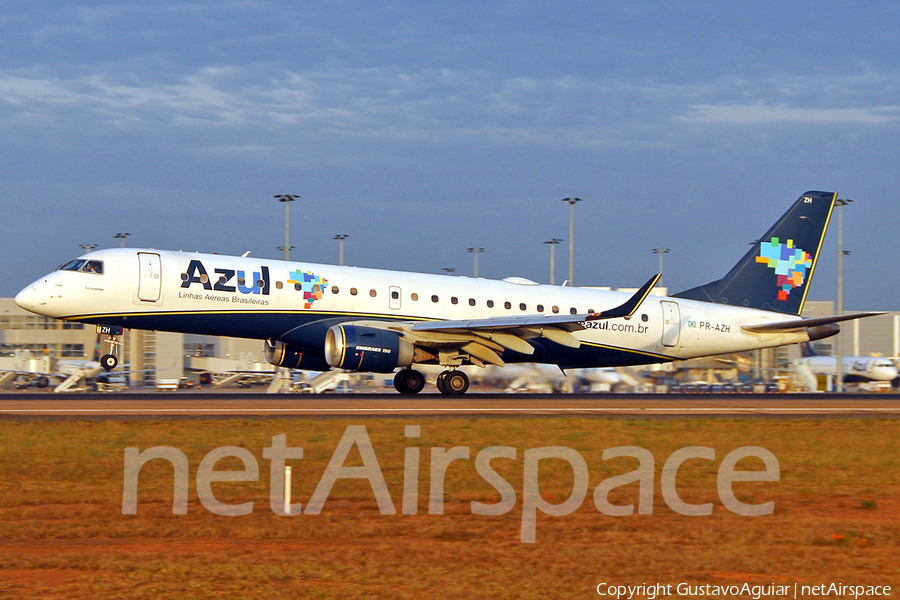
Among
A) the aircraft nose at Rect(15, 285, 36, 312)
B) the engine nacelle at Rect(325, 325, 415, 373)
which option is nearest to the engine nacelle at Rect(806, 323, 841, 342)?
the engine nacelle at Rect(325, 325, 415, 373)

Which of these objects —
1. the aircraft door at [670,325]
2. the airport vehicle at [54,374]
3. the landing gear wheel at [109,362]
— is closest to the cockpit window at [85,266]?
the landing gear wheel at [109,362]

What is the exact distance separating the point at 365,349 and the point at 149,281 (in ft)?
22.6

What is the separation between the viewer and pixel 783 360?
63.5 m

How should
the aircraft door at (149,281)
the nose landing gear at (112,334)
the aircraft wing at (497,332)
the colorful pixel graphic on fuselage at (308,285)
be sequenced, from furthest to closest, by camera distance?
1. the colorful pixel graphic on fuselage at (308,285)
2. the aircraft wing at (497,332)
3. the nose landing gear at (112,334)
4. the aircraft door at (149,281)

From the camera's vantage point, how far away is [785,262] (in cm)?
3612

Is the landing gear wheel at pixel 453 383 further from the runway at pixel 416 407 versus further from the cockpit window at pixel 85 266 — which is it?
the cockpit window at pixel 85 266

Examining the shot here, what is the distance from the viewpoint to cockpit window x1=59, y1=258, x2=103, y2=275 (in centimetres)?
2748

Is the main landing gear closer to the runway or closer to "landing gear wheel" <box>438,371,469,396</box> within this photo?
"landing gear wheel" <box>438,371,469,396</box>

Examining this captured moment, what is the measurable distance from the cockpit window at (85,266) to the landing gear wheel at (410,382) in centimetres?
1021

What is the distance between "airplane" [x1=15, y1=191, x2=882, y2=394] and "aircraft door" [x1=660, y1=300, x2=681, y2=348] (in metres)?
0.05

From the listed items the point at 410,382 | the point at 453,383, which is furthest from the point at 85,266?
the point at 453,383

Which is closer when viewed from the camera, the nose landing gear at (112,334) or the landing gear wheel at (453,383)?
the nose landing gear at (112,334)

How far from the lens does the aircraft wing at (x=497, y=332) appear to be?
28156mm

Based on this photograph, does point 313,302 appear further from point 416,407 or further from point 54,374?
point 54,374
